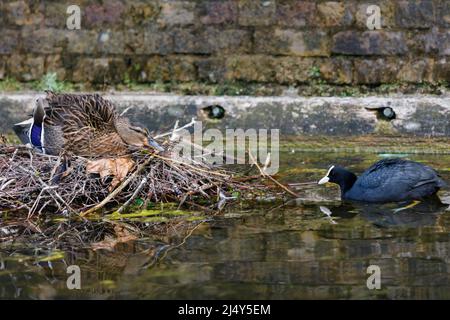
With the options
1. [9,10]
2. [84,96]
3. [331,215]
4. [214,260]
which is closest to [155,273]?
Result: [214,260]

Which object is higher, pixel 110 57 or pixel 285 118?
pixel 110 57

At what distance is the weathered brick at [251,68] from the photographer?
9984 millimetres

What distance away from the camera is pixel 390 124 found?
9680mm

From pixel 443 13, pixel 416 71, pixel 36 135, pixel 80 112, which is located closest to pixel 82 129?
pixel 80 112

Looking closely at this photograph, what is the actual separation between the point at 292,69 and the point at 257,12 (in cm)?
66

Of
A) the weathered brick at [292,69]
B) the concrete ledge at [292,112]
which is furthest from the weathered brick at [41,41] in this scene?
the weathered brick at [292,69]

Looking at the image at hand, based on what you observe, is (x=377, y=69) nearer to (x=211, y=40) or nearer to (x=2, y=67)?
(x=211, y=40)

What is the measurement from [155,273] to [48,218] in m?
1.70

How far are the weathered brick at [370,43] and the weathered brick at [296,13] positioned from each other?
0.32 m

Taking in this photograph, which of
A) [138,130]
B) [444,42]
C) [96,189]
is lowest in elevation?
[96,189]

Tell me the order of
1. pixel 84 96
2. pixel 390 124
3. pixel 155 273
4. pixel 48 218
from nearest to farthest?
pixel 155 273
pixel 48 218
pixel 84 96
pixel 390 124

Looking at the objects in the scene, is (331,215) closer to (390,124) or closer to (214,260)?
(214,260)

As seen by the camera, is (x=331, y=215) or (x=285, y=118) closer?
(x=331, y=215)

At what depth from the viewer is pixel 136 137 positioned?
26.1ft
